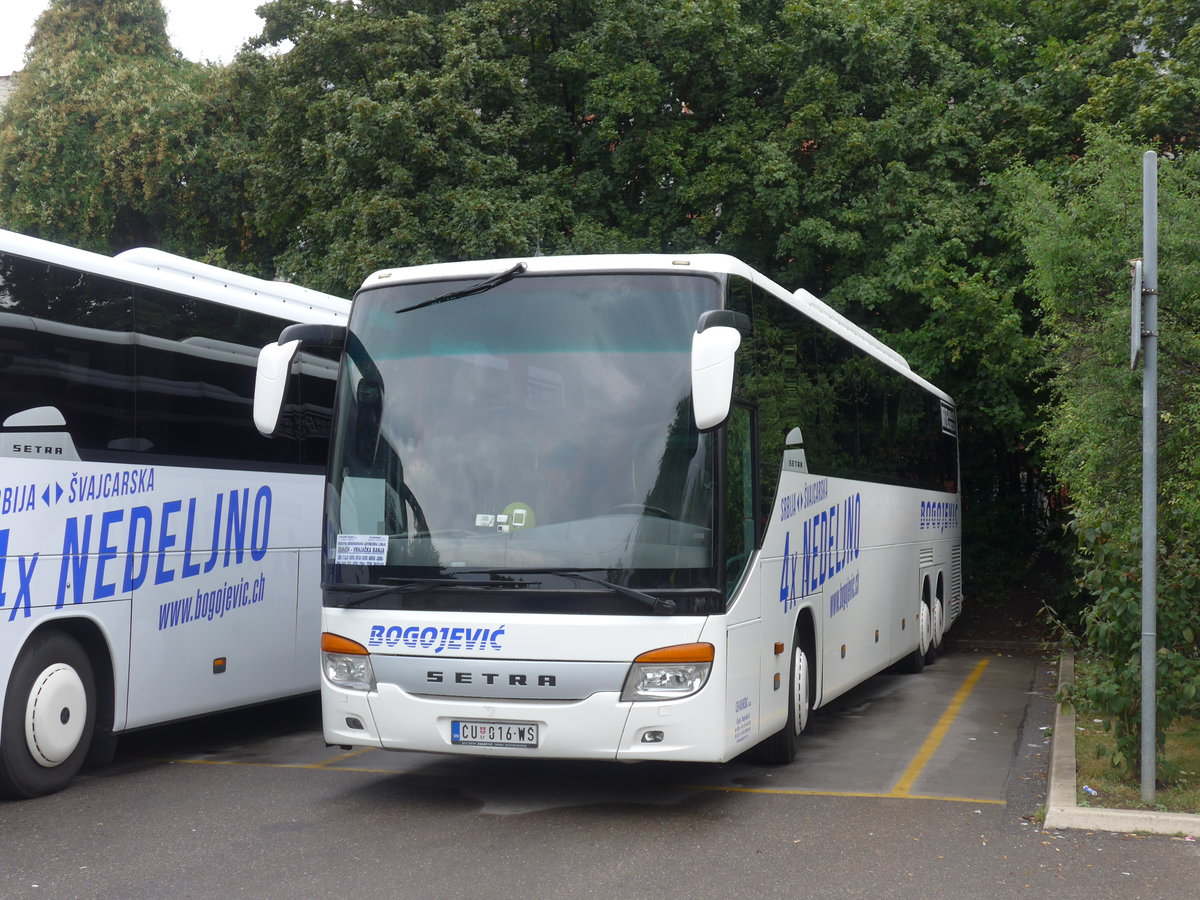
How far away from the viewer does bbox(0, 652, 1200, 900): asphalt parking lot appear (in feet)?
20.4

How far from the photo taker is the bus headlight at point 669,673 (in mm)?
7203

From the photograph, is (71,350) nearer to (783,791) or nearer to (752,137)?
(783,791)

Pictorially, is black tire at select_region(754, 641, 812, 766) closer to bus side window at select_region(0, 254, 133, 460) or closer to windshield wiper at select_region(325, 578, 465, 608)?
windshield wiper at select_region(325, 578, 465, 608)

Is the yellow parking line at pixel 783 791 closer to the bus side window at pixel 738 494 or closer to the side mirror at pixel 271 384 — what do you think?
the bus side window at pixel 738 494

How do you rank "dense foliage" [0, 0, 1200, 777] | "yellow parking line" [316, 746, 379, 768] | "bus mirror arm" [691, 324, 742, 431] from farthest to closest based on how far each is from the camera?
"dense foliage" [0, 0, 1200, 777]
"yellow parking line" [316, 746, 379, 768]
"bus mirror arm" [691, 324, 742, 431]

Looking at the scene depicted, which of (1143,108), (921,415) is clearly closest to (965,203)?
(1143,108)

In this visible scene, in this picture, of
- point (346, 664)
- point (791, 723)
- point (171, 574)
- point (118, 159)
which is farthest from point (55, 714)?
point (118, 159)

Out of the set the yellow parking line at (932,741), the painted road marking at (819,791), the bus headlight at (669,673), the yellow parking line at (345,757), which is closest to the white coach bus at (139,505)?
the painted road marking at (819,791)

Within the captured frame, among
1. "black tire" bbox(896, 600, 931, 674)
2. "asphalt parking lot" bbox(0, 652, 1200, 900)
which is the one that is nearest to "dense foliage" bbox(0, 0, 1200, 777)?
"black tire" bbox(896, 600, 931, 674)

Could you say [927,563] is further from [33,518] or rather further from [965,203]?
[33,518]

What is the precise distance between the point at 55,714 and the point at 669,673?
4003mm

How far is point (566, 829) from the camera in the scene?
729 cm

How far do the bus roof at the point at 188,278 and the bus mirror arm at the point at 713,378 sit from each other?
4.19m

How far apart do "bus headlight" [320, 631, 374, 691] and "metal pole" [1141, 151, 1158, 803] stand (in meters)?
4.44
